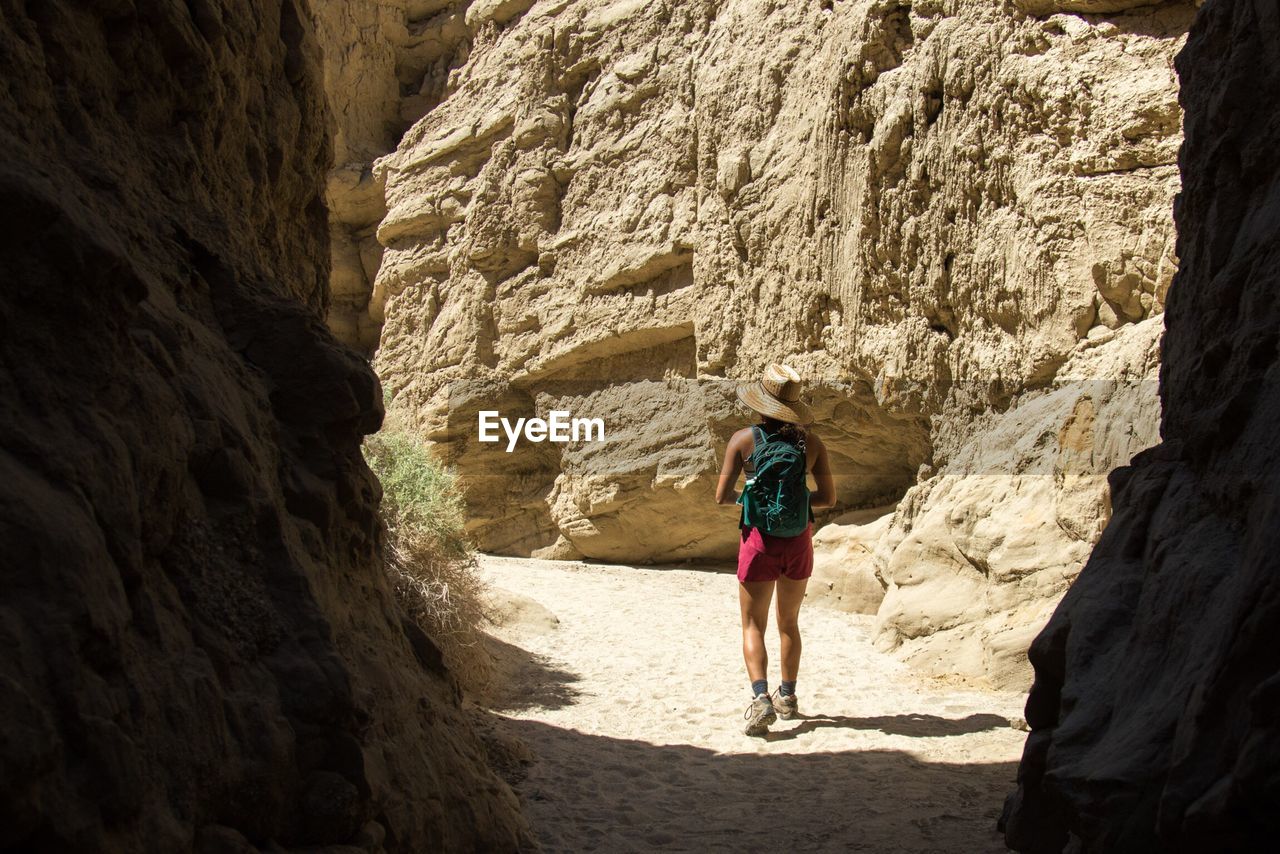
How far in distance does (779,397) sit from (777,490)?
18.7 inches

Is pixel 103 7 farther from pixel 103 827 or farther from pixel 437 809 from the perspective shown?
pixel 437 809

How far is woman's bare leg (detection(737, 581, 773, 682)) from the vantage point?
5070 mm

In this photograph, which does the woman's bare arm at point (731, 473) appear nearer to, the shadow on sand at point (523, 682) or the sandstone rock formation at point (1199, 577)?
the shadow on sand at point (523, 682)

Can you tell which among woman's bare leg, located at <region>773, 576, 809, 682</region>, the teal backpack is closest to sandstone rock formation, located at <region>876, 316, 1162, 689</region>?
woman's bare leg, located at <region>773, 576, 809, 682</region>

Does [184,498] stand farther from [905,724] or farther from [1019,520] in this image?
[1019,520]

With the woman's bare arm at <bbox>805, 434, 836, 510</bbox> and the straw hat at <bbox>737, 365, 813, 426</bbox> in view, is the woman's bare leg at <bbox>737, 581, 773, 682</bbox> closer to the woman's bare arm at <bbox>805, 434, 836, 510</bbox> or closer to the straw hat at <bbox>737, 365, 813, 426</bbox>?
the woman's bare arm at <bbox>805, 434, 836, 510</bbox>

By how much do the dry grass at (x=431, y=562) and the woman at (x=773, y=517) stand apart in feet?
5.34

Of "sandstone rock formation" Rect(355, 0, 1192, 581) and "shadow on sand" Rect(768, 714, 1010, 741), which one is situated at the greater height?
"sandstone rock formation" Rect(355, 0, 1192, 581)

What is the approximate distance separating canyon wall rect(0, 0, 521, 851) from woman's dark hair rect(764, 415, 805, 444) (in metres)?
2.23

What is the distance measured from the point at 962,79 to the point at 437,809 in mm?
6782

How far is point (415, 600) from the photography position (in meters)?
6.25

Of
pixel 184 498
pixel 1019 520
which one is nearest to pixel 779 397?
pixel 1019 520

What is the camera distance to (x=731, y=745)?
4.93 metres

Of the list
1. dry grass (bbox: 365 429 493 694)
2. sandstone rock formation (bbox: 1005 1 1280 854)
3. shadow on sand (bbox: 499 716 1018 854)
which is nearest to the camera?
sandstone rock formation (bbox: 1005 1 1280 854)
